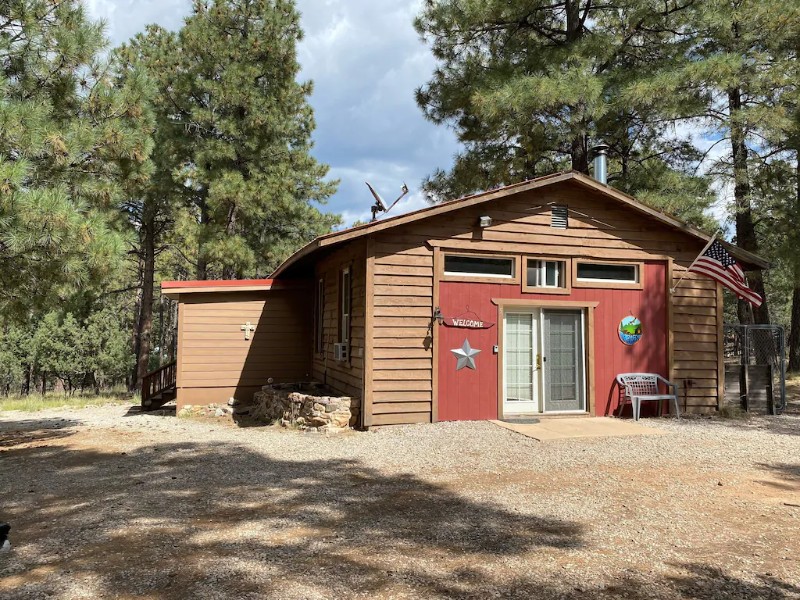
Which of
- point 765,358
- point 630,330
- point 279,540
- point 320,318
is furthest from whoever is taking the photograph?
point 320,318

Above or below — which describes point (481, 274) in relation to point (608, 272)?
→ below

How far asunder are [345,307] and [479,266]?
2479 millimetres

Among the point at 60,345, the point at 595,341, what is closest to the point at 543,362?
the point at 595,341

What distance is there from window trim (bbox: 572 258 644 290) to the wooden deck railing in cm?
954

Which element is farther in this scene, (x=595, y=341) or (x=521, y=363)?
(x=595, y=341)

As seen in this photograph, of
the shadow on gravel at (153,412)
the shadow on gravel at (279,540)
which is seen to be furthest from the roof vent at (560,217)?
the shadow on gravel at (153,412)

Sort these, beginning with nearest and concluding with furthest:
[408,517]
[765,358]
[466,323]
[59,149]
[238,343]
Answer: [408,517] < [59,149] < [466,323] < [765,358] < [238,343]

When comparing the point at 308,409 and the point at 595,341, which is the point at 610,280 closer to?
the point at 595,341

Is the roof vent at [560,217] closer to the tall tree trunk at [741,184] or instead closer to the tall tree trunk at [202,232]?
the tall tree trunk at [741,184]

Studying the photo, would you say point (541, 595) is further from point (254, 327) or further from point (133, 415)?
point (133, 415)

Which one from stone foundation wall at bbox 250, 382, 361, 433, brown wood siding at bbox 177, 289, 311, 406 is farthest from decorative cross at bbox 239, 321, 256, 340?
stone foundation wall at bbox 250, 382, 361, 433

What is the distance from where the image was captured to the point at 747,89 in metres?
13.2

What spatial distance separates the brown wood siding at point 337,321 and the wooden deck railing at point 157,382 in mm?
3908

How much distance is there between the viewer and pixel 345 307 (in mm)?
10094
